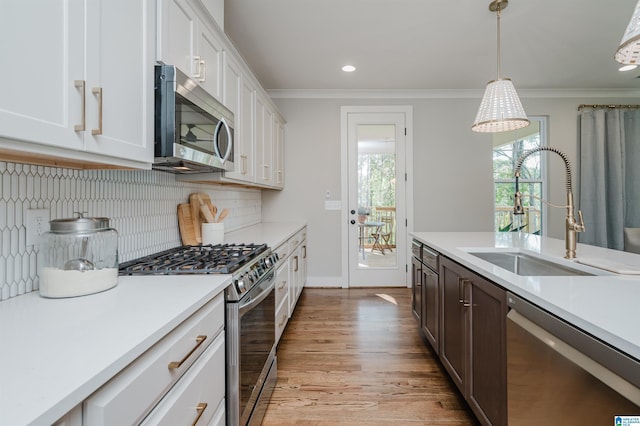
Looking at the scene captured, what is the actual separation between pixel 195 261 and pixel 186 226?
66cm

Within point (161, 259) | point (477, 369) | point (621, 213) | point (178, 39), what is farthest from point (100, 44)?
point (621, 213)

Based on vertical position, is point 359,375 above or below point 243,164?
below

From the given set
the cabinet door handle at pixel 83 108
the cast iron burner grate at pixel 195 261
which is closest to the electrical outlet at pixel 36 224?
the cast iron burner grate at pixel 195 261

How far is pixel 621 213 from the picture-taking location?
13.4 feet

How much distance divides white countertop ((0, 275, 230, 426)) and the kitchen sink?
1.68 meters

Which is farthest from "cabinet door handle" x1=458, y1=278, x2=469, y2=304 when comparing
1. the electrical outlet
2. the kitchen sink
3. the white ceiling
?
the white ceiling

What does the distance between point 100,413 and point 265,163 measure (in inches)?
108

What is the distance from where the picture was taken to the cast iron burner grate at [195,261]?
1.29 meters

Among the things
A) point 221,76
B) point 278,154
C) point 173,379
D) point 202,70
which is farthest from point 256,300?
point 278,154

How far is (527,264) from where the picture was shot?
1868mm

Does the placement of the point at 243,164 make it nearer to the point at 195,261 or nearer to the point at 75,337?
the point at 195,261

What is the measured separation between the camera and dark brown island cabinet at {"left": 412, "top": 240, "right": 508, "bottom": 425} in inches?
50.7

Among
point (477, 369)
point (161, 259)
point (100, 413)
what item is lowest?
point (477, 369)

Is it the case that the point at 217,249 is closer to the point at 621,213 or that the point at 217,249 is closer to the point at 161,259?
the point at 161,259
